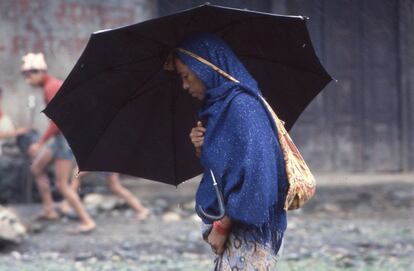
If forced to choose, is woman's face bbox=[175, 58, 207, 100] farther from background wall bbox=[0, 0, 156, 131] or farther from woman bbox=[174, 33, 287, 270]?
background wall bbox=[0, 0, 156, 131]

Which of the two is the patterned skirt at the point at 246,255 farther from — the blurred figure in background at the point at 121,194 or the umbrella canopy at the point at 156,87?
the blurred figure in background at the point at 121,194

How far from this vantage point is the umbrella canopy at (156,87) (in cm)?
360

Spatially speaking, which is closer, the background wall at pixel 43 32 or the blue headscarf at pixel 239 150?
the blue headscarf at pixel 239 150

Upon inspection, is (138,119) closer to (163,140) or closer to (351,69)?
(163,140)

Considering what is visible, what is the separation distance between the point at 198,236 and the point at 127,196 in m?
1.12

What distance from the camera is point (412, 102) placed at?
10766 mm

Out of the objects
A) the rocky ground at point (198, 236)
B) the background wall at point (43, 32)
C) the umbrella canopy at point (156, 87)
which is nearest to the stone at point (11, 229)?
the rocky ground at point (198, 236)

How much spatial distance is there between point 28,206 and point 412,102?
449 cm

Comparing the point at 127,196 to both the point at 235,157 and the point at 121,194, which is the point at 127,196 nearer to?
the point at 121,194

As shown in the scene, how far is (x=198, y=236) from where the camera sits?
27.9 feet

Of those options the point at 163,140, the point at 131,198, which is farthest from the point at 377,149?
the point at 163,140

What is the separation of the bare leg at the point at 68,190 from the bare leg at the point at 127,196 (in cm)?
54

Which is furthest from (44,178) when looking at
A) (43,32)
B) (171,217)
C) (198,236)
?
(43,32)

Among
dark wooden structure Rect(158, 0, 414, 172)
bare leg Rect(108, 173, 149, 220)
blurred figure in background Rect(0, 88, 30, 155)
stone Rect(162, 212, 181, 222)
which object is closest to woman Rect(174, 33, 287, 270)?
bare leg Rect(108, 173, 149, 220)
